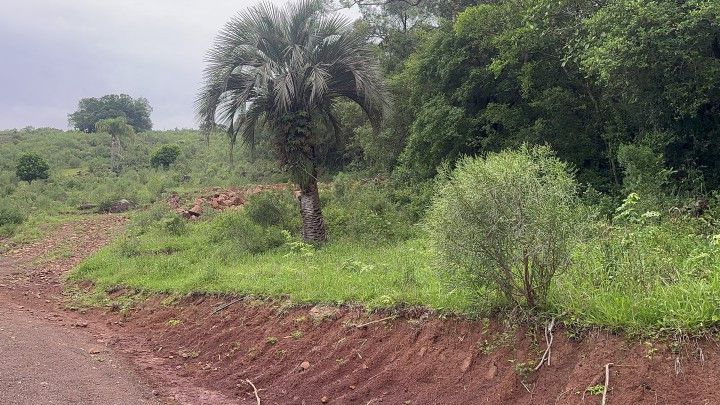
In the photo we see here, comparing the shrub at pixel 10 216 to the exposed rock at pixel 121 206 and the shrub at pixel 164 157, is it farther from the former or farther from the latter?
Answer: the shrub at pixel 164 157

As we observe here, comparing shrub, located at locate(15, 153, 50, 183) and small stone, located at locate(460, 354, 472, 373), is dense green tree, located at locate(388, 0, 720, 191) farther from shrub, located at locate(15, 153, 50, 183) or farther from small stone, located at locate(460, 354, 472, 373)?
shrub, located at locate(15, 153, 50, 183)

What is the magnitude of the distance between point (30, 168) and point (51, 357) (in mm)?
28988

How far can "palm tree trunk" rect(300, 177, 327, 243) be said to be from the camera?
37.7 ft

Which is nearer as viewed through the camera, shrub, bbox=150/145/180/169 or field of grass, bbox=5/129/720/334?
field of grass, bbox=5/129/720/334

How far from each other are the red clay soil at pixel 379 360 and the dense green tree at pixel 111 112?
56.4 meters

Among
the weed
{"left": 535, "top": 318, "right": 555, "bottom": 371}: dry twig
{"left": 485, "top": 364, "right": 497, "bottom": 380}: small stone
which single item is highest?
{"left": 535, "top": 318, "right": 555, "bottom": 371}: dry twig

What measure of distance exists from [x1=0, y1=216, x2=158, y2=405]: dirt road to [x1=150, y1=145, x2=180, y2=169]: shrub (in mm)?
25816

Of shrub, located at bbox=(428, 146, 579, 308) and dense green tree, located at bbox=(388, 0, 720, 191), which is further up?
dense green tree, located at bbox=(388, 0, 720, 191)

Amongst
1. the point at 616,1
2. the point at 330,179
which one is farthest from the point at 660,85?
the point at 330,179

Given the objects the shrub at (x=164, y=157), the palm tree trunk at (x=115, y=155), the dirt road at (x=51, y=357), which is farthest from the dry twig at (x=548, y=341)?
the palm tree trunk at (x=115, y=155)

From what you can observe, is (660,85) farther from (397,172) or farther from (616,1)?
(397,172)

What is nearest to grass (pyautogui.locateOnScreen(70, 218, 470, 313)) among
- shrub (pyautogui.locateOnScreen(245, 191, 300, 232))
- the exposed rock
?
shrub (pyautogui.locateOnScreen(245, 191, 300, 232))

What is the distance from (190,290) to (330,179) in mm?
14341

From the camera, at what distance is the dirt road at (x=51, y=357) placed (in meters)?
5.38
